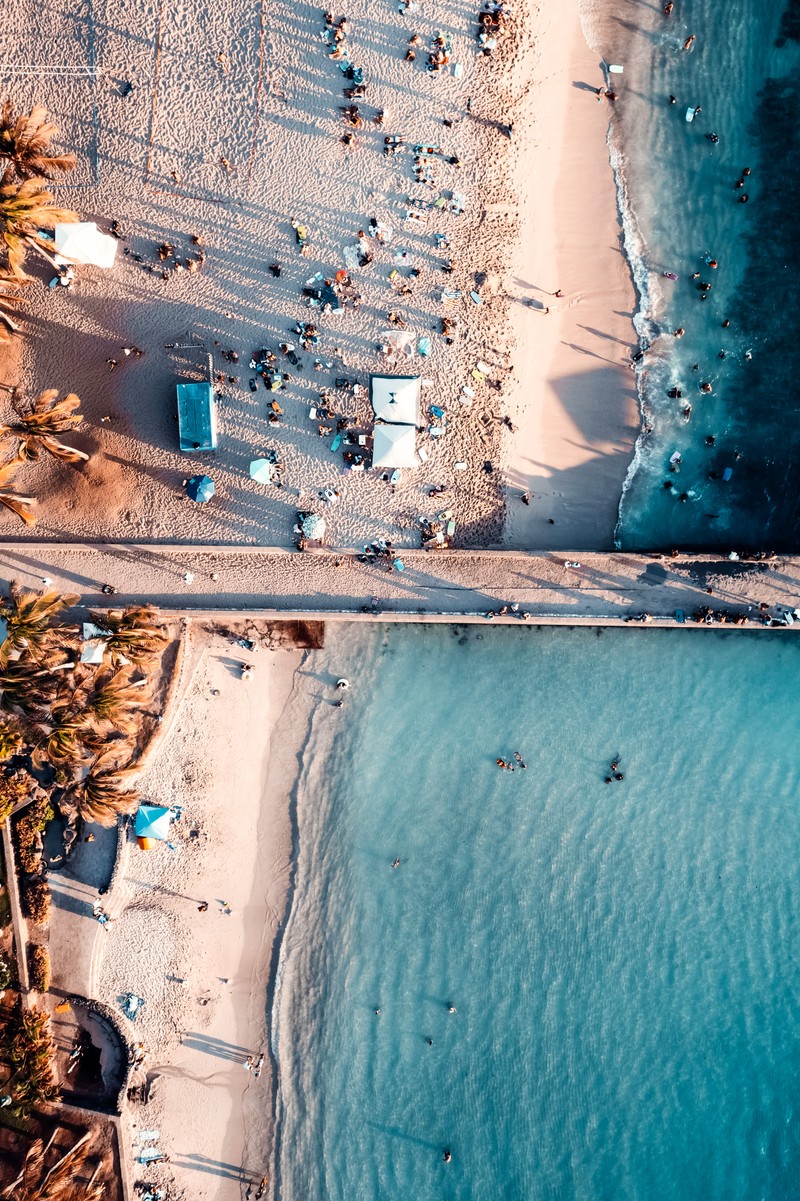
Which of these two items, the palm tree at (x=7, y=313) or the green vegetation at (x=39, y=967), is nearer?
the palm tree at (x=7, y=313)

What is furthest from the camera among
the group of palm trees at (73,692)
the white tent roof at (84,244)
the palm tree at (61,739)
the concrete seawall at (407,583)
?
the concrete seawall at (407,583)

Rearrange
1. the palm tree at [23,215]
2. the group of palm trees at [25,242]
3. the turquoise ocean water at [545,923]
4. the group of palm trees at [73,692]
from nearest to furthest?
the palm tree at [23,215] < the group of palm trees at [25,242] < the group of palm trees at [73,692] < the turquoise ocean water at [545,923]

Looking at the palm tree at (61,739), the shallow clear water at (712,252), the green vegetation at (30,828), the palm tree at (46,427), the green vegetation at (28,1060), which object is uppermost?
the shallow clear water at (712,252)

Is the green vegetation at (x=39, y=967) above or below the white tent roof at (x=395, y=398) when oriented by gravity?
below

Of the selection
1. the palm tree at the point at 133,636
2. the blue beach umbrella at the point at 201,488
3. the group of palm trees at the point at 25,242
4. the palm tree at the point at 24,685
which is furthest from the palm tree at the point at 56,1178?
the blue beach umbrella at the point at 201,488

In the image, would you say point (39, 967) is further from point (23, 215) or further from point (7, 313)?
point (23, 215)

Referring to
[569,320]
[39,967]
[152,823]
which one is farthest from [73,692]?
[569,320]

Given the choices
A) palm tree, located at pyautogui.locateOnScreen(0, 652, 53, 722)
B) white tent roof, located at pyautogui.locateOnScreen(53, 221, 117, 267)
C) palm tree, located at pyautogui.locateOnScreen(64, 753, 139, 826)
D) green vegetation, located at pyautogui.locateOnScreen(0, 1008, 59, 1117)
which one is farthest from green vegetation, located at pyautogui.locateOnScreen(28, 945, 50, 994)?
white tent roof, located at pyautogui.locateOnScreen(53, 221, 117, 267)

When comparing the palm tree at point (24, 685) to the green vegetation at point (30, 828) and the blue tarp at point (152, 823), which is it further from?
the blue tarp at point (152, 823)
